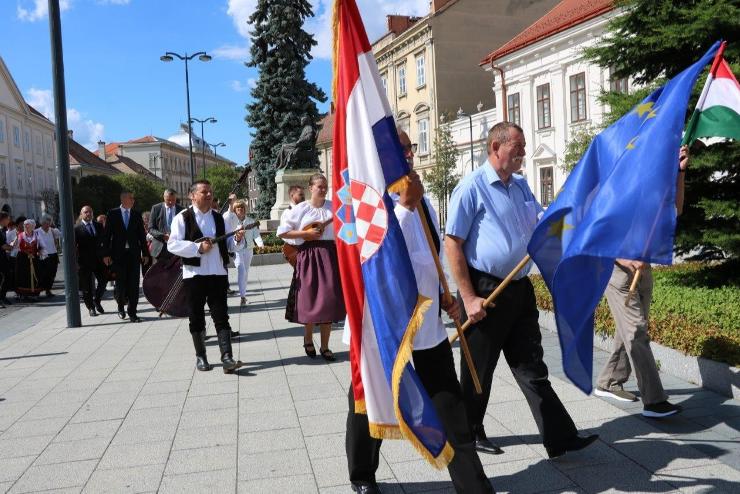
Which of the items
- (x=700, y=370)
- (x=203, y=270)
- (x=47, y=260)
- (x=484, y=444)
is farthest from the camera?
(x=47, y=260)

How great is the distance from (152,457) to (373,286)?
226 cm

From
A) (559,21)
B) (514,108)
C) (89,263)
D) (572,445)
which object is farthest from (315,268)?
(514,108)

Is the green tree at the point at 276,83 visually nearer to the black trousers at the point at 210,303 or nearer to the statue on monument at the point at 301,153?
the statue on monument at the point at 301,153

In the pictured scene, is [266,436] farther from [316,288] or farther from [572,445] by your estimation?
[316,288]

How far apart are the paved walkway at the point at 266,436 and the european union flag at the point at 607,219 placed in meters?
0.90

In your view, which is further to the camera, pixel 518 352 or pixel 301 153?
pixel 301 153

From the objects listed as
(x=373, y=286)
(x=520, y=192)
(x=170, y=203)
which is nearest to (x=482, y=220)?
(x=520, y=192)

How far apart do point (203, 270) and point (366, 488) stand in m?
3.92

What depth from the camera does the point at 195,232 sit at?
728 cm

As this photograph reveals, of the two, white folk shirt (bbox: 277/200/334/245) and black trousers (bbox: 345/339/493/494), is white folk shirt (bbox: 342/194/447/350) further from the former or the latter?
white folk shirt (bbox: 277/200/334/245)

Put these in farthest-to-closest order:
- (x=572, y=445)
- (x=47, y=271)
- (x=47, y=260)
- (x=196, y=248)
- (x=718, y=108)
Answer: (x=47, y=260) < (x=47, y=271) < (x=196, y=248) < (x=718, y=108) < (x=572, y=445)

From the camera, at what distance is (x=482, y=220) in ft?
13.9

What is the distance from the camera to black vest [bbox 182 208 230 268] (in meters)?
7.21

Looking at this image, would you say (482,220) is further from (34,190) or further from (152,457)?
(34,190)
